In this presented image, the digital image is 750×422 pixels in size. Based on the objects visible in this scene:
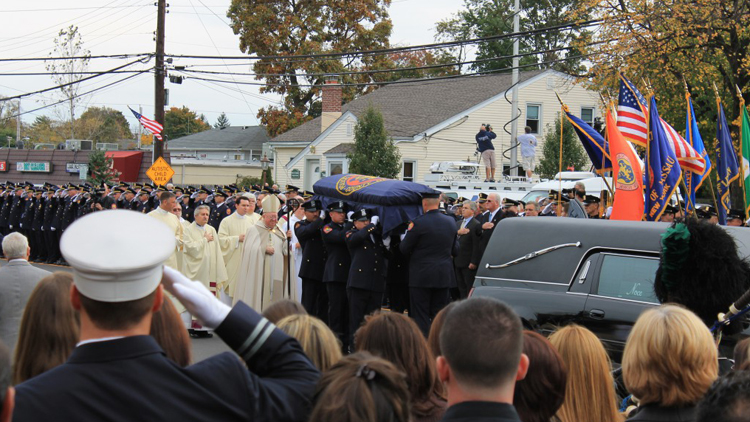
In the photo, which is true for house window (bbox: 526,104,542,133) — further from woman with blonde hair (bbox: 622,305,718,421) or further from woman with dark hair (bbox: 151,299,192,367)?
woman with dark hair (bbox: 151,299,192,367)

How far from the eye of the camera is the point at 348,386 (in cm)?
254

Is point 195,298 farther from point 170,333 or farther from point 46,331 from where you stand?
point 46,331

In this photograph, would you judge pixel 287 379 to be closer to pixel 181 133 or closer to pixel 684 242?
pixel 684 242

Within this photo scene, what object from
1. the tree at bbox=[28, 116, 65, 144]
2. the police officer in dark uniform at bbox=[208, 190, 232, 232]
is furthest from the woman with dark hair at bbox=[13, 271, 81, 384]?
the tree at bbox=[28, 116, 65, 144]

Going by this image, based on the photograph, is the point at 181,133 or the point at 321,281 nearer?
the point at 321,281

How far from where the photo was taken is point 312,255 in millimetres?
11672

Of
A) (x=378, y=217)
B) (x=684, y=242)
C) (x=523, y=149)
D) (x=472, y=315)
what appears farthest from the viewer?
(x=523, y=149)

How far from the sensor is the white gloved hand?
2.38 meters

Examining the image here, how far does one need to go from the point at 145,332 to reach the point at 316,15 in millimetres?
45689

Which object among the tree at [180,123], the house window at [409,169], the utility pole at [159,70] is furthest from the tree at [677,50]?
the tree at [180,123]

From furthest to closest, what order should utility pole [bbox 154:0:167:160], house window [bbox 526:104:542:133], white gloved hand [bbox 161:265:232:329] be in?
house window [bbox 526:104:542:133] < utility pole [bbox 154:0:167:160] < white gloved hand [bbox 161:265:232:329]

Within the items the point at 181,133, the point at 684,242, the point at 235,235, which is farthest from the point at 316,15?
the point at 181,133

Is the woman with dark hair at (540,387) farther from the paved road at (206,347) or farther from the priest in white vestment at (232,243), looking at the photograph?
the priest in white vestment at (232,243)

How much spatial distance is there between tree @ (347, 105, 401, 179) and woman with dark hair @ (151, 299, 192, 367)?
1053 inches
